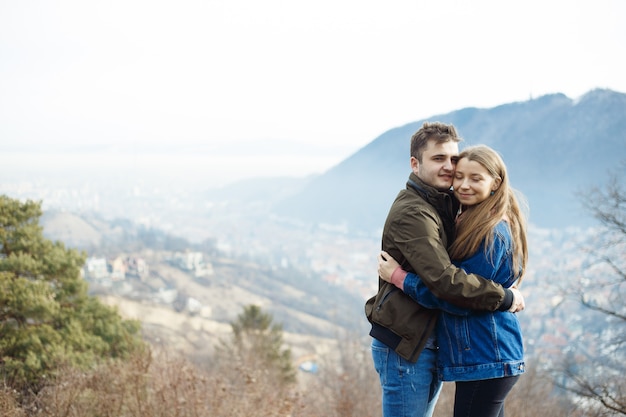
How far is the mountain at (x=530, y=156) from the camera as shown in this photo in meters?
97.1

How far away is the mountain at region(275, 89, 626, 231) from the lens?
319ft

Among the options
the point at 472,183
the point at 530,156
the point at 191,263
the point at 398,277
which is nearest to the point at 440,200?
the point at 472,183

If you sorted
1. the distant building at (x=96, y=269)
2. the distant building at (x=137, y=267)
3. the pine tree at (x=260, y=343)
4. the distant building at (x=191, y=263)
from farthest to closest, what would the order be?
the distant building at (x=191, y=263) → the distant building at (x=137, y=267) → the distant building at (x=96, y=269) → the pine tree at (x=260, y=343)

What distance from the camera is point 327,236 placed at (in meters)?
136

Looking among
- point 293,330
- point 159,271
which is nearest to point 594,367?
point 293,330

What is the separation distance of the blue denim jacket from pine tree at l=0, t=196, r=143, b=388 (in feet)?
17.8

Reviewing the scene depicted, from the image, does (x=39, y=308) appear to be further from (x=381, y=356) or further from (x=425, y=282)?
(x=425, y=282)

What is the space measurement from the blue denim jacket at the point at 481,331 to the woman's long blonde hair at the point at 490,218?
0.13ft

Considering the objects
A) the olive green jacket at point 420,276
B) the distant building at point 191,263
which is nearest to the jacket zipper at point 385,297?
the olive green jacket at point 420,276

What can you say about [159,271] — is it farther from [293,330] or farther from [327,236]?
[327,236]

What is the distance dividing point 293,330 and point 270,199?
453 ft

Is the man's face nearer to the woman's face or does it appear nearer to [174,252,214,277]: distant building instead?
the woman's face

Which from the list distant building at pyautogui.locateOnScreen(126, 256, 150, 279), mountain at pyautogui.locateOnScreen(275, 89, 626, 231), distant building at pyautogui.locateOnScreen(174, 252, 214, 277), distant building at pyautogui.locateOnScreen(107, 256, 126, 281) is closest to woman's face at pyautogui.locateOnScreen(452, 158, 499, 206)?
distant building at pyautogui.locateOnScreen(107, 256, 126, 281)

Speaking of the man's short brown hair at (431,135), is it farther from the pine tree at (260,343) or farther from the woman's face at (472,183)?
the pine tree at (260,343)
